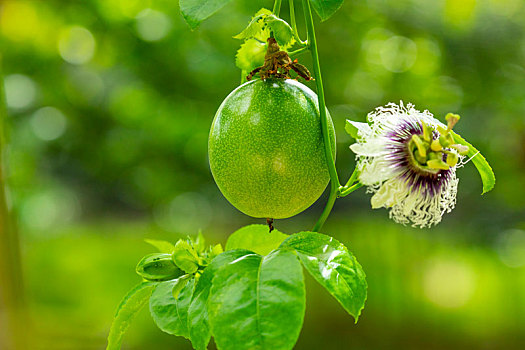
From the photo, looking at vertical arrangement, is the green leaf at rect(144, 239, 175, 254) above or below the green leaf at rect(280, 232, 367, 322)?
below

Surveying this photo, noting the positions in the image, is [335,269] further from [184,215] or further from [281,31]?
[184,215]

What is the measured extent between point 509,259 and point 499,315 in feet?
1.38

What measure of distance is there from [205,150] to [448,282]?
93.3 inches

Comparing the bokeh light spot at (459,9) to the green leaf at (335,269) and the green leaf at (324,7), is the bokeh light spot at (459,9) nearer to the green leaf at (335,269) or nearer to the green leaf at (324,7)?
the green leaf at (324,7)

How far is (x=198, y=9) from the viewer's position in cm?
50

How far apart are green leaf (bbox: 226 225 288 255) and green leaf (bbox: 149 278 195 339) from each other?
107 millimetres

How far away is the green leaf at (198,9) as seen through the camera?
0.49m

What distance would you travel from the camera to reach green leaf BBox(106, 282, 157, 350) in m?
0.63

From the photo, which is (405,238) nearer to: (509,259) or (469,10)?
(509,259)

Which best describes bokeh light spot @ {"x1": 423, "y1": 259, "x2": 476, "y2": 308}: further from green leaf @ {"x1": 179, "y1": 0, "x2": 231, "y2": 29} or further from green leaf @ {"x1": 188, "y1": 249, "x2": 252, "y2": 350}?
green leaf @ {"x1": 179, "y1": 0, "x2": 231, "y2": 29}

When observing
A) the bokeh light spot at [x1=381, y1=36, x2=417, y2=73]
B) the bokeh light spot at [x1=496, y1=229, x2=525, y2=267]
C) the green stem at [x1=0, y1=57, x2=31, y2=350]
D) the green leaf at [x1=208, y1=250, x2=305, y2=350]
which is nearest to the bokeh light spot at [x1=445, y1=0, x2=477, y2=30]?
the bokeh light spot at [x1=381, y1=36, x2=417, y2=73]

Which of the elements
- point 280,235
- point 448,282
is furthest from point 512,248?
point 280,235

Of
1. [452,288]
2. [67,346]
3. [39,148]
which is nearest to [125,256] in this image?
[67,346]

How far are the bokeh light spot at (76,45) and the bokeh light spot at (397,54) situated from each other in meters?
1.25
